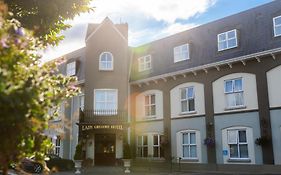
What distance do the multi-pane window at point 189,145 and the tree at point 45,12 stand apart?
1436 cm

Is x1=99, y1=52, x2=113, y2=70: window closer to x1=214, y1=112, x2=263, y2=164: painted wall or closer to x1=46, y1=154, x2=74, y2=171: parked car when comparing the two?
x1=46, y1=154, x2=74, y2=171: parked car

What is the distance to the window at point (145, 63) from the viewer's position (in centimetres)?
2656

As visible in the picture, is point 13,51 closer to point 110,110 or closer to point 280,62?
point 280,62

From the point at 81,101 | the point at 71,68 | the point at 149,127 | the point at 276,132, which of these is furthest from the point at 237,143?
the point at 71,68

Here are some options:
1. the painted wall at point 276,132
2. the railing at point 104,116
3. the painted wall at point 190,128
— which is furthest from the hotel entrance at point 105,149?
the painted wall at point 276,132

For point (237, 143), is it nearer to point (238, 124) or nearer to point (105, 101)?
point (238, 124)

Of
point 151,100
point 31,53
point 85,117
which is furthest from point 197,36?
point 31,53

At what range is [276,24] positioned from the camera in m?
19.7

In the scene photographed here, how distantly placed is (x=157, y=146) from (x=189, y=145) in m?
2.78

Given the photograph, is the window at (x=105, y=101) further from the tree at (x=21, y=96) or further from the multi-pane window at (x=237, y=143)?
the tree at (x=21, y=96)

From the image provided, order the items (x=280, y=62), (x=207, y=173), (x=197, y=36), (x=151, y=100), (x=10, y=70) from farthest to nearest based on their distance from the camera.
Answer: (x=151, y=100)
(x=197, y=36)
(x=207, y=173)
(x=280, y=62)
(x=10, y=70)

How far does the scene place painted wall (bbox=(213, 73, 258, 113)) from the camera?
19.7 m

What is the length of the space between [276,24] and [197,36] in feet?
19.2

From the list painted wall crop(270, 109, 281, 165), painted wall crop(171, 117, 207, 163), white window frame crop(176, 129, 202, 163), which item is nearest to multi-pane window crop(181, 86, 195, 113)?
painted wall crop(171, 117, 207, 163)
